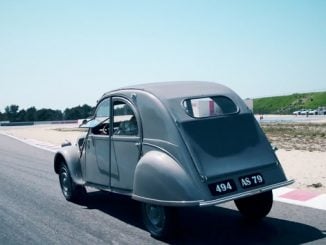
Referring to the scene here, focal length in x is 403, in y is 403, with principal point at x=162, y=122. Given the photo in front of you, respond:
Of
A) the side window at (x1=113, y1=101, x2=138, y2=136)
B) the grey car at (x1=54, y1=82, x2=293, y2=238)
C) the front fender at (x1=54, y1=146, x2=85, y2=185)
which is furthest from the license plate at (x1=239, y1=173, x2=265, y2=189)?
the front fender at (x1=54, y1=146, x2=85, y2=185)

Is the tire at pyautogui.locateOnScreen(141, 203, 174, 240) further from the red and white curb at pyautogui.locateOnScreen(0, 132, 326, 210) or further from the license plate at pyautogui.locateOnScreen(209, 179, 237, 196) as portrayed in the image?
the red and white curb at pyautogui.locateOnScreen(0, 132, 326, 210)

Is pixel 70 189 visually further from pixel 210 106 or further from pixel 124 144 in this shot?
pixel 210 106

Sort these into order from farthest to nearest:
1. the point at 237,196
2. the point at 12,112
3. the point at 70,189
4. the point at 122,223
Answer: the point at 12,112 < the point at 70,189 < the point at 122,223 < the point at 237,196

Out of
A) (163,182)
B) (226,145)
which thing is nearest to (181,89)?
(226,145)

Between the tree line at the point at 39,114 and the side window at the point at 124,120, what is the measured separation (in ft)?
248

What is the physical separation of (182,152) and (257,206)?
73.3 inches

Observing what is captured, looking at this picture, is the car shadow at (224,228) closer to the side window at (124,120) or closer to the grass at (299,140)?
the side window at (124,120)

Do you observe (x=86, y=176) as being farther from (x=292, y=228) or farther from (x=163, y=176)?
(x=292, y=228)

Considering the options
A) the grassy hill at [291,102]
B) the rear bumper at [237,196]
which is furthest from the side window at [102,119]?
the grassy hill at [291,102]

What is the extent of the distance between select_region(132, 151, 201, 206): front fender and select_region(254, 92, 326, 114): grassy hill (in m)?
115

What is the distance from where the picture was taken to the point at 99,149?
684cm

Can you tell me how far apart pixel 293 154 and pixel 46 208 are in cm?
934

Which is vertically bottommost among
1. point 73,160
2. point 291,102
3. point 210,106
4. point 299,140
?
point 299,140

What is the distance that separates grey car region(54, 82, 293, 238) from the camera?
5.16 metres
